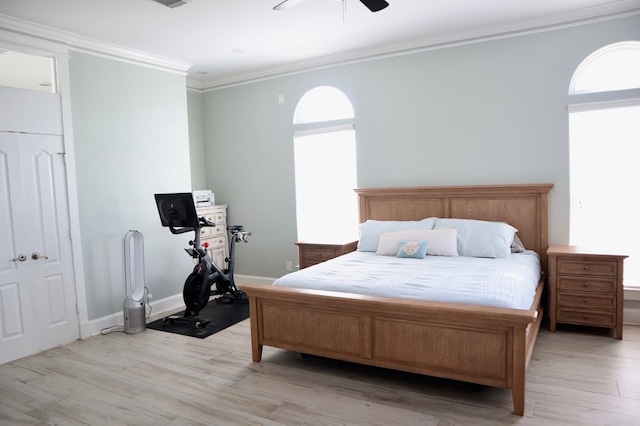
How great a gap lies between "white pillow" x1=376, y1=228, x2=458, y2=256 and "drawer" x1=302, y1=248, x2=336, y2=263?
0.69 metres

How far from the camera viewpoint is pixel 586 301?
151 inches

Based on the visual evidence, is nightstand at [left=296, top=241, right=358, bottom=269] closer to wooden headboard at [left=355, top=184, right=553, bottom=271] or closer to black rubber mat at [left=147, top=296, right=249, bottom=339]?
wooden headboard at [left=355, top=184, right=553, bottom=271]

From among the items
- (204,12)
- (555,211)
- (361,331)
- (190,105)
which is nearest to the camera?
(361,331)

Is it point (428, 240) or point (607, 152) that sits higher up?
point (607, 152)

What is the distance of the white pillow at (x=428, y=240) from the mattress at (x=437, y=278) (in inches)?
3.7

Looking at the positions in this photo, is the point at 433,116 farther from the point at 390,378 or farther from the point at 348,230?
the point at 390,378

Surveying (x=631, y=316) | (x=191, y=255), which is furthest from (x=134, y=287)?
(x=631, y=316)

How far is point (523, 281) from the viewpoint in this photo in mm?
3254

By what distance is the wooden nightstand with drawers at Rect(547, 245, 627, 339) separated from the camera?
3732mm

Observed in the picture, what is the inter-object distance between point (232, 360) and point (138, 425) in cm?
102

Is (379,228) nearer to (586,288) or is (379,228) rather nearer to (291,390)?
(586,288)

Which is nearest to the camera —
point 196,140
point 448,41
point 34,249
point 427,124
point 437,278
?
point 437,278

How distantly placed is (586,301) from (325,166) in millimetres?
3204

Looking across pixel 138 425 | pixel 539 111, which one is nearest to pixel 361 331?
pixel 138 425
